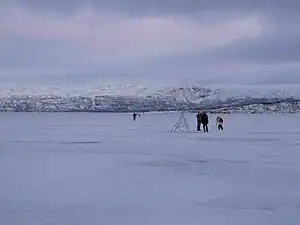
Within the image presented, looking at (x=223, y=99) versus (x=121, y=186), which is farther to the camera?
(x=223, y=99)

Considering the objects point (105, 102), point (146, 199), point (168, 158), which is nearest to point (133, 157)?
point (168, 158)

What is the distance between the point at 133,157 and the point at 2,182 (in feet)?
14.1

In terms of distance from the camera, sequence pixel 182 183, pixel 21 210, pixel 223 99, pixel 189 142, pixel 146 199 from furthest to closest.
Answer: pixel 223 99 → pixel 189 142 → pixel 182 183 → pixel 146 199 → pixel 21 210

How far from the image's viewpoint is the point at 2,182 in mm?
9039

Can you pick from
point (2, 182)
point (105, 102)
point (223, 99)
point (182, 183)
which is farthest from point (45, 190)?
point (223, 99)

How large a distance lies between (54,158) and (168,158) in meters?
2.43

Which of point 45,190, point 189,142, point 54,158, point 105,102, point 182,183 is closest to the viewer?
point 45,190

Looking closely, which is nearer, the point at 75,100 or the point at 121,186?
the point at 121,186

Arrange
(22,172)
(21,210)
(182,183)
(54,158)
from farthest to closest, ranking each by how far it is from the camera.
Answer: (54,158) → (22,172) → (182,183) → (21,210)

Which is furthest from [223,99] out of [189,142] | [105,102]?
[189,142]

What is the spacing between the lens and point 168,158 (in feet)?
41.2

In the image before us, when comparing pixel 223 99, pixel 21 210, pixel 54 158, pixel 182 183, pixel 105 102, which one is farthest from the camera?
pixel 223 99

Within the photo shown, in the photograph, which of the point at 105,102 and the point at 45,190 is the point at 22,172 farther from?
the point at 105,102

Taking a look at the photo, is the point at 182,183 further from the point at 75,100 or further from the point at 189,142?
the point at 75,100
